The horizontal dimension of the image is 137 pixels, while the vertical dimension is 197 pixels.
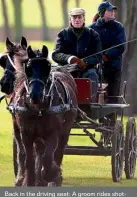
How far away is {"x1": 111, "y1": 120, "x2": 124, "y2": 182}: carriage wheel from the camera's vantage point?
50.2 ft

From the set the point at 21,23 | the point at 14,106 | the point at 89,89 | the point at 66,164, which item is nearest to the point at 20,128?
the point at 14,106

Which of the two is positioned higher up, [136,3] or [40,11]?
[136,3]

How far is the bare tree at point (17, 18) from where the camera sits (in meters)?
70.8

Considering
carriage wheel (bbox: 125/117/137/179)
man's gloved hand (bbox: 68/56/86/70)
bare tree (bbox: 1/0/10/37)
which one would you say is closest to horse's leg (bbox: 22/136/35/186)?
man's gloved hand (bbox: 68/56/86/70)

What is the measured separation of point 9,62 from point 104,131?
2.50 m

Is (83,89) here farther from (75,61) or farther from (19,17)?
(19,17)

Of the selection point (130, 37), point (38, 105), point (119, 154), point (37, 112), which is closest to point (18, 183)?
point (37, 112)

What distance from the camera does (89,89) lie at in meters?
14.8

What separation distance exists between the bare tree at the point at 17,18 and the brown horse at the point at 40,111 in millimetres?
57014

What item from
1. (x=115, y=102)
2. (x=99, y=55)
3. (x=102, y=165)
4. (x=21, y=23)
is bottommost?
(x=21, y=23)

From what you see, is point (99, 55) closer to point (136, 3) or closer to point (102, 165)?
point (102, 165)

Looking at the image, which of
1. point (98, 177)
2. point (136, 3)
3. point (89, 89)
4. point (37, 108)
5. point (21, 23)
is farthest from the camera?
point (21, 23)

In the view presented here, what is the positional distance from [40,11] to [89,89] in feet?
208

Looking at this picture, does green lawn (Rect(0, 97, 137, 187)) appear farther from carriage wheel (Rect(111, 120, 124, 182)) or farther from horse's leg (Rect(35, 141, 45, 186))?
horse's leg (Rect(35, 141, 45, 186))
